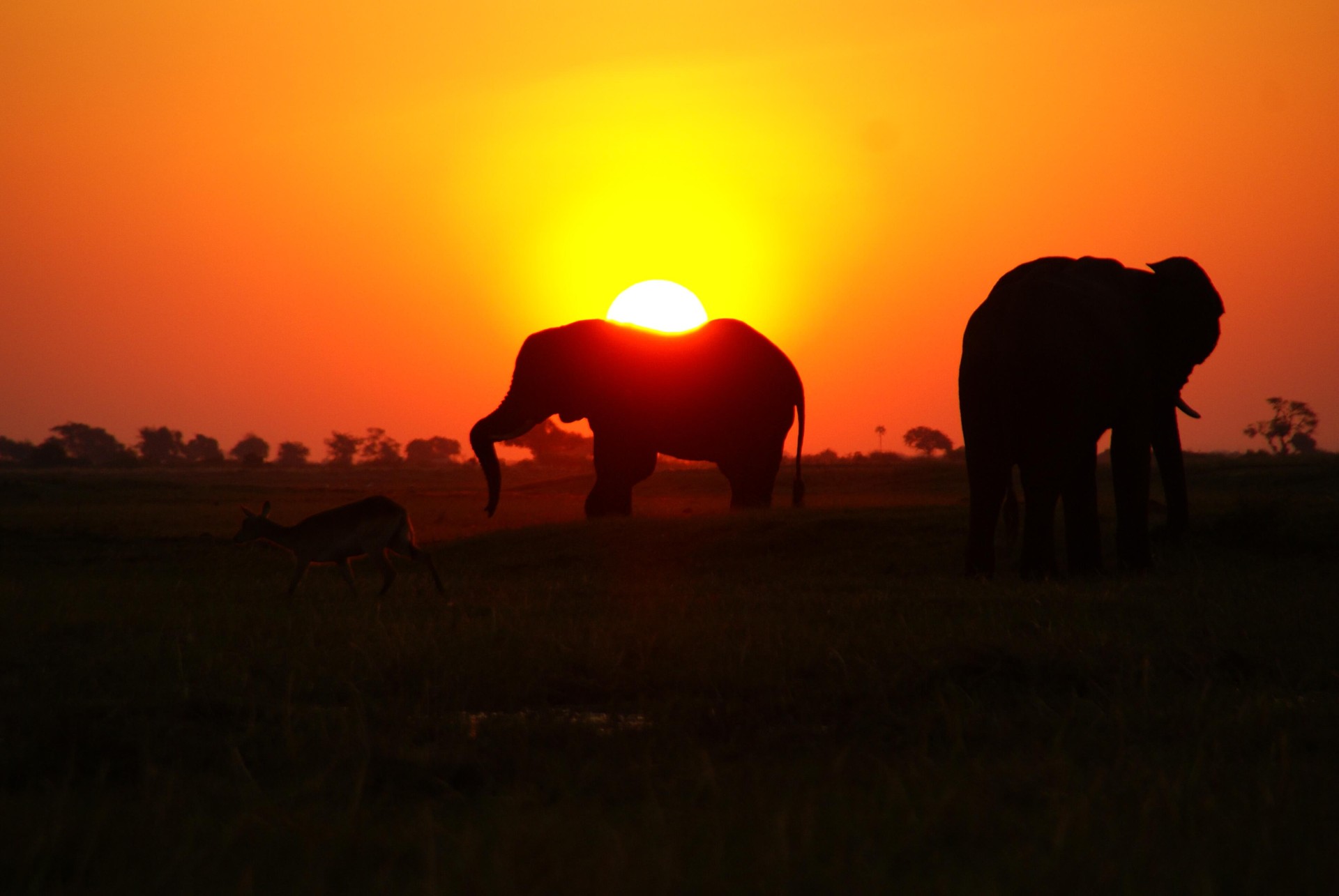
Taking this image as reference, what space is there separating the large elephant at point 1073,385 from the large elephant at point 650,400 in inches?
288

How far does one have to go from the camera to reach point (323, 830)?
3572 millimetres

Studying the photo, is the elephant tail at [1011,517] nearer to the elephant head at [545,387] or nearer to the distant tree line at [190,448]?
the elephant head at [545,387]

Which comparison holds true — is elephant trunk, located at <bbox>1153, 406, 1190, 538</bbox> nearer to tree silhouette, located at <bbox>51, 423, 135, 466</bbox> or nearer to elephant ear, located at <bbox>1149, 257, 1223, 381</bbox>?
elephant ear, located at <bbox>1149, 257, 1223, 381</bbox>

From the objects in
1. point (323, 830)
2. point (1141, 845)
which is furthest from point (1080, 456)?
point (323, 830)

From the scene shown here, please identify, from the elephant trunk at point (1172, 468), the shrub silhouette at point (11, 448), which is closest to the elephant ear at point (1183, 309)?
the elephant trunk at point (1172, 468)

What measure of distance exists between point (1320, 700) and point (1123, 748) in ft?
4.99

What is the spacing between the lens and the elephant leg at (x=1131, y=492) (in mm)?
10883

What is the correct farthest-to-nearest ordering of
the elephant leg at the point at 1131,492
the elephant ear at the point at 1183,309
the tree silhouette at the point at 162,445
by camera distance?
1. the tree silhouette at the point at 162,445
2. the elephant ear at the point at 1183,309
3. the elephant leg at the point at 1131,492

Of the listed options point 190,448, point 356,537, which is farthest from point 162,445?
point 356,537

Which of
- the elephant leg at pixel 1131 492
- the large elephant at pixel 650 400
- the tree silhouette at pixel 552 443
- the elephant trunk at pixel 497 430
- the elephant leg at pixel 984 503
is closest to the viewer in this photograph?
Result: the elephant leg at pixel 984 503

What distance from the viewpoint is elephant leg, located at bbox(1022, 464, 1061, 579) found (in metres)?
10.0

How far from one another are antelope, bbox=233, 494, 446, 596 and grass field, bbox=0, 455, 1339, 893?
1.19 ft

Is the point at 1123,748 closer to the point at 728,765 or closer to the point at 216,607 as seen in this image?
the point at 728,765

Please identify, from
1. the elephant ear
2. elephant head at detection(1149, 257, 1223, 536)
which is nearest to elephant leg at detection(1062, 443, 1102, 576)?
elephant head at detection(1149, 257, 1223, 536)
